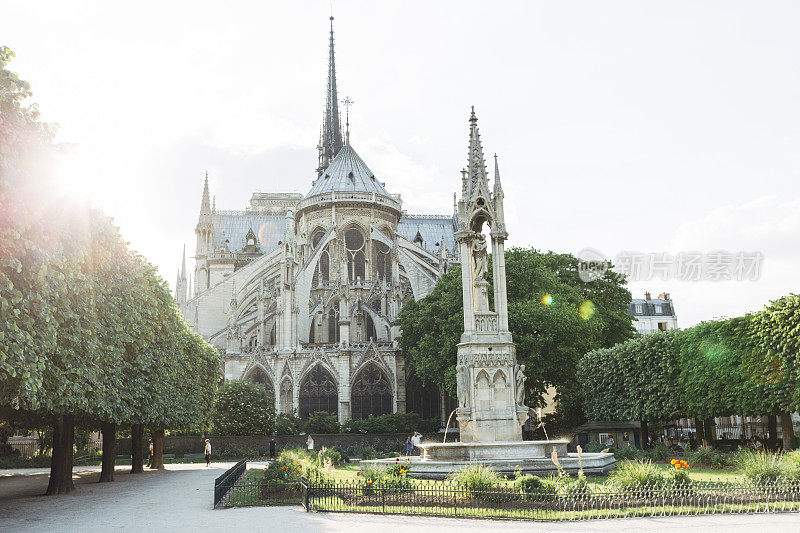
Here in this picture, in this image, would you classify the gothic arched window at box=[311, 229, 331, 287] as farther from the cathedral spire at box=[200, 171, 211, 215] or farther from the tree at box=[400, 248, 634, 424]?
the cathedral spire at box=[200, 171, 211, 215]

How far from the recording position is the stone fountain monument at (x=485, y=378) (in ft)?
56.0

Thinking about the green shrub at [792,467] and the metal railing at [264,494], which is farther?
the metal railing at [264,494]

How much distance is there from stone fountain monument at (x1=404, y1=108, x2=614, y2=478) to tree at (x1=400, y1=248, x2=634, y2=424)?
59.4ft

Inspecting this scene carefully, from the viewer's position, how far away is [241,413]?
47.2 m

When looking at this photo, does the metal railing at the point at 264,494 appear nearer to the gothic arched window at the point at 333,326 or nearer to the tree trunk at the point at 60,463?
the tree trunk at the point at 60,463

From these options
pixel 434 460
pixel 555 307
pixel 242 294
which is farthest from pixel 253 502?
pixel 242 294

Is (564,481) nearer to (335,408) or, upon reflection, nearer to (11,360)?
(11,360)

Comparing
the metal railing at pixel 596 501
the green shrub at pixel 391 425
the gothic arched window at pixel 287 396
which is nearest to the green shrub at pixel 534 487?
the metal railing at pixel 596 501

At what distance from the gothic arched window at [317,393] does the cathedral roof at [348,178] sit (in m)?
20.7

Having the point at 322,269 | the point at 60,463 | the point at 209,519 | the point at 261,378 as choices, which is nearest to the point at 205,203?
the point at 322,269

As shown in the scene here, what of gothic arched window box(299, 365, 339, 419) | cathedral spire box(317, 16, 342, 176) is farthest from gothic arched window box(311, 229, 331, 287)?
cathedral spire box(317, 16, 342, 176)

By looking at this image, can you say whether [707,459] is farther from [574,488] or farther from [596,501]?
[574,488]

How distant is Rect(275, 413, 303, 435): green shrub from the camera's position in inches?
1877

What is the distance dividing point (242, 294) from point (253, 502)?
2113 inches
